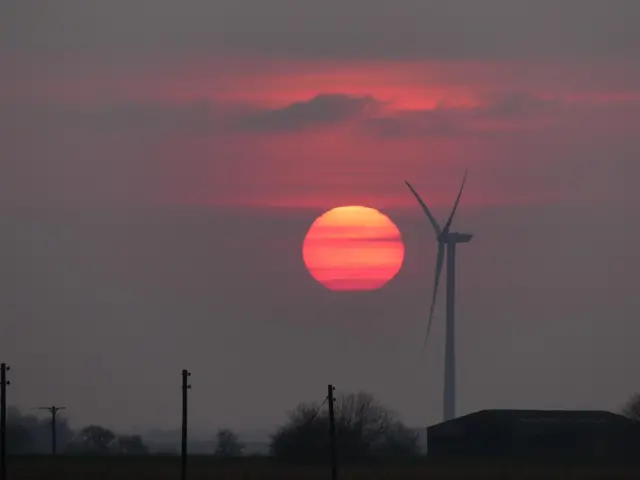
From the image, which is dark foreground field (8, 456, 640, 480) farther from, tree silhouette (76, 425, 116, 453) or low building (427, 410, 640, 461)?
tree silhouette (76, 425, 116, 453)

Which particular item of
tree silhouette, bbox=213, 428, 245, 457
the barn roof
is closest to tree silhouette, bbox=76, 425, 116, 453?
tree silhouette, bbox=213, 428, 245, 457

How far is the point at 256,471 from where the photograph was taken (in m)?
106

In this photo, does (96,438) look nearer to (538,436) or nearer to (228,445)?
(228,445)

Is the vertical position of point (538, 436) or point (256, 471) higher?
point (538, 436)

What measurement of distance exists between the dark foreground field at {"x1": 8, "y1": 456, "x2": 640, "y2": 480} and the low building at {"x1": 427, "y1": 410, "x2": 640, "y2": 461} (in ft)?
41.4

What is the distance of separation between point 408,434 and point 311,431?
33850 millimetres

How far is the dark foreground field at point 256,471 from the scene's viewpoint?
330ft

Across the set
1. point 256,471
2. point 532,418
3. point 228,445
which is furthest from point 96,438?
point 256,471

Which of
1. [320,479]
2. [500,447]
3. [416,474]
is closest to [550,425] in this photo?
[500,447]

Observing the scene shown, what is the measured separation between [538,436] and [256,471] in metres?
35.7

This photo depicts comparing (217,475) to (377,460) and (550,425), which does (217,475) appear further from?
(550,425)

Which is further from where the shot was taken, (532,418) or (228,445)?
(228,445)

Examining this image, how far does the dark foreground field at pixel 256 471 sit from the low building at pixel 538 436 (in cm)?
1260

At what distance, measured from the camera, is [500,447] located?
5389 inches
